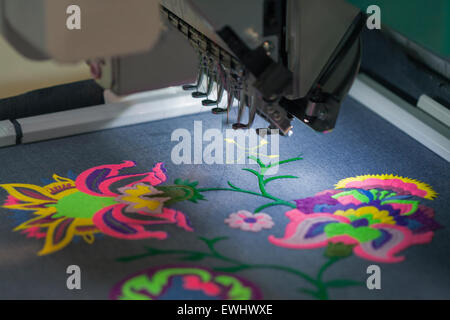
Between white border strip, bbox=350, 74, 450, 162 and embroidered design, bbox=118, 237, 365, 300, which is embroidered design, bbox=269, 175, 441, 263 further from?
white border strip, bbox=350, 74, 450, 162

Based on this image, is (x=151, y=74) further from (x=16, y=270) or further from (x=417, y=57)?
(x=417, y=57)

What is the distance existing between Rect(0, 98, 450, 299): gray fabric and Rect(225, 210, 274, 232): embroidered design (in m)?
0.02

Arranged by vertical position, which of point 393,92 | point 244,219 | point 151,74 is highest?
point 393,92

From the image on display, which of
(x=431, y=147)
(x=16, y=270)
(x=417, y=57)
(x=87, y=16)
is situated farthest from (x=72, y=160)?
(x=417, y=57)

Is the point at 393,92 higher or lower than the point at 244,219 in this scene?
higher

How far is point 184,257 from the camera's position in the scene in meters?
2.12

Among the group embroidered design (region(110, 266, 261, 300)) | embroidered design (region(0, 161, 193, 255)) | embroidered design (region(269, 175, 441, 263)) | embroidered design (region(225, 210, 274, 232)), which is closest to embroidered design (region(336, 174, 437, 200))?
embroidered design (region(269, 175, 441, 263))

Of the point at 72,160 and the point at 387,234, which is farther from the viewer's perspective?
the point at 72,160

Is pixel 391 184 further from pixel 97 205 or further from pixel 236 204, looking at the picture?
pixel 97 205

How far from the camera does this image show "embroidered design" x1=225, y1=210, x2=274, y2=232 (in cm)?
227

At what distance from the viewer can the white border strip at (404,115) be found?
110 inches

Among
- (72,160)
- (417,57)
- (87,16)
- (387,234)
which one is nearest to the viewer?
(87,16)

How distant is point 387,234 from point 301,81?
53 cm

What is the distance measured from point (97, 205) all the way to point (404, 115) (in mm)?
1298
